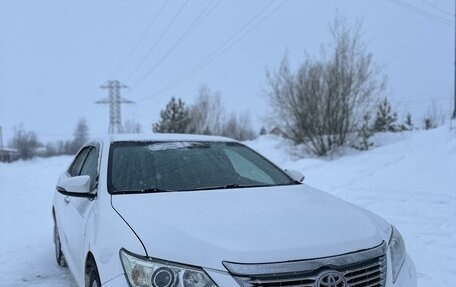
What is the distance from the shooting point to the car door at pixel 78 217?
359 cm

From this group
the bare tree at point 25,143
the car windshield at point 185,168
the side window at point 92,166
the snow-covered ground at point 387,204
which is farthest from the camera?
the bare tree at point 25,143

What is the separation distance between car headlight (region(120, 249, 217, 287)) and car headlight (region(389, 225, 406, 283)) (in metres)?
1.16

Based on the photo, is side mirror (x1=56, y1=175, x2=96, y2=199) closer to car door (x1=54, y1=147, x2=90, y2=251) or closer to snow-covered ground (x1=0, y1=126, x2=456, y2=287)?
car door (x1=54, y1=147, x2=90, y2=251)

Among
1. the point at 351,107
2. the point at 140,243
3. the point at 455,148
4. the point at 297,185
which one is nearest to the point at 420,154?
the point at 455,148

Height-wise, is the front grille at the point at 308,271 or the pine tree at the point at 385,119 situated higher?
the pine tree at the point at 385,119

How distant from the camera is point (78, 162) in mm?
5465

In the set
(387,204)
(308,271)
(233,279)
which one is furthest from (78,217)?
(387,204)

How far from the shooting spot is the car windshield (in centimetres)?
367

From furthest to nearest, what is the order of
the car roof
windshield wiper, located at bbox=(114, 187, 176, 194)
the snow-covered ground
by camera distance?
the snow-covered ground < the car roof < windshield wiper, located at bbox=(114, 187, 176, 194)

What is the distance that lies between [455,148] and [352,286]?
30.4 feet

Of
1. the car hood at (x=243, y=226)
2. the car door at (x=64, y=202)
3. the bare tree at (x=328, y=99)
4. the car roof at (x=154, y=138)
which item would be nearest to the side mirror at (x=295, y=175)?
the car roof at (x=154, y=138)

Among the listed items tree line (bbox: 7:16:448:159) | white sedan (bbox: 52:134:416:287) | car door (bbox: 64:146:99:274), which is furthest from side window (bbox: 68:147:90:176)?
tree line (bbox: 7:16:448:159)

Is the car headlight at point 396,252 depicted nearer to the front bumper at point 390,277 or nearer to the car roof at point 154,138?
the front bumper at point 390,277

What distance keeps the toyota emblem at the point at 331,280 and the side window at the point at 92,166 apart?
203 cm
